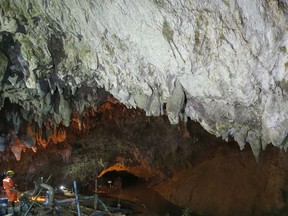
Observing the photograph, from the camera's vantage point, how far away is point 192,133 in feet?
42.8

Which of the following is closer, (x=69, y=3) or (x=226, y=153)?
(x=69, y=3)

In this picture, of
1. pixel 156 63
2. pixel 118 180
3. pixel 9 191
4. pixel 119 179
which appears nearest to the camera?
pixel 156 63

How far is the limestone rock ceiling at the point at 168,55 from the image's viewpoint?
3613 millimetres

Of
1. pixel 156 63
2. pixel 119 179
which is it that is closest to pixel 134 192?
pixel 119 179

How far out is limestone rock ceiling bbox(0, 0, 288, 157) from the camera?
3.61m

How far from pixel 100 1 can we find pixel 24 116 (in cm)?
497

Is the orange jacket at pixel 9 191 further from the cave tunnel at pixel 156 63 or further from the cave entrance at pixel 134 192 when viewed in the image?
the cave entrance at pixel 134 192

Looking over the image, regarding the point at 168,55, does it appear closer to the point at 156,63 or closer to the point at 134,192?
the point at 156,63

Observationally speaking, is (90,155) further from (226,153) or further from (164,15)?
(164,15)

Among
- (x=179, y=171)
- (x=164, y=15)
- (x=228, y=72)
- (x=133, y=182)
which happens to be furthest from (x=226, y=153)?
(x=164, y=15)

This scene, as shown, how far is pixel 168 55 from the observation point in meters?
4.29

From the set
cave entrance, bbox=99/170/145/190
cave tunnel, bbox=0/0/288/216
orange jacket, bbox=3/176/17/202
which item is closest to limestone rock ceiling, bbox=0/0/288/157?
cave tunnel, bbox=0/0/288/216

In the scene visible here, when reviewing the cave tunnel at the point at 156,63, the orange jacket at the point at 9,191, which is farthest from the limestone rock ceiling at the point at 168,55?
the orange jacket at the point at 9,191

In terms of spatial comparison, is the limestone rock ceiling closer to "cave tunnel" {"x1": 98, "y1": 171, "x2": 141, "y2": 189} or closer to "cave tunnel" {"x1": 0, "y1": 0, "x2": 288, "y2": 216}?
"cave tunnel" {"x1": 0, "y1": 0, "x2": 288, "y2": 216}
